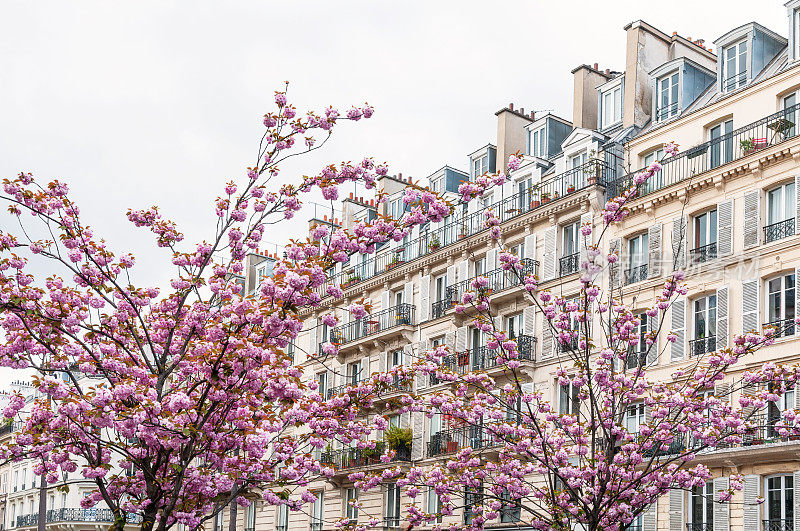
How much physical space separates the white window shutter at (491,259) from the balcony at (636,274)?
608cm

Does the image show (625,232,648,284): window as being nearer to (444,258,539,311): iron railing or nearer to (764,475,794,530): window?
(444,258,539,311): iron railing

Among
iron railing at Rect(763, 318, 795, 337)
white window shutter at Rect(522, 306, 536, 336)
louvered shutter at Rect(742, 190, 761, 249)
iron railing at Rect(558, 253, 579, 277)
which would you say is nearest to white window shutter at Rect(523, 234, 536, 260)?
iron railing at Rect(558, 253, 579, 277)

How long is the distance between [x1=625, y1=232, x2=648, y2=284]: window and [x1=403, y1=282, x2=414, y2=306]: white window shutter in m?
11.2

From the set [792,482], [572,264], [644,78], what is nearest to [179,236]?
[792,482]

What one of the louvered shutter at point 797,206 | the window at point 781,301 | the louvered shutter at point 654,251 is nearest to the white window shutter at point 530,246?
the louvered shutter at point 654,251

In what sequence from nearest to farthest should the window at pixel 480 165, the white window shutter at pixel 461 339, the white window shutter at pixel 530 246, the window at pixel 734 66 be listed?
the window at pixel 734 66 → the white window shutter at pixel 530 246 → the white window shutter at pixel 461 339 → the window at pixel 480 165

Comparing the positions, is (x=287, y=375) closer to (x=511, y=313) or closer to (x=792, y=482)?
(x=792, y=482)

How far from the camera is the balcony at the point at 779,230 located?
25.8 meters

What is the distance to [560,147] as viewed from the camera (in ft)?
121

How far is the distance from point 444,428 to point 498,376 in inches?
149

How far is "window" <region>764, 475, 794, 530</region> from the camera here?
2453cm

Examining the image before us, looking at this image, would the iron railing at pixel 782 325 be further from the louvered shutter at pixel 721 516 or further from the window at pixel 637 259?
the window at pixel 637 259

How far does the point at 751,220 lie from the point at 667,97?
6.43 meters

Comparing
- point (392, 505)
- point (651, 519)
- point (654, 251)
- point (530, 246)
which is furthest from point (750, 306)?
point (392, 505)
